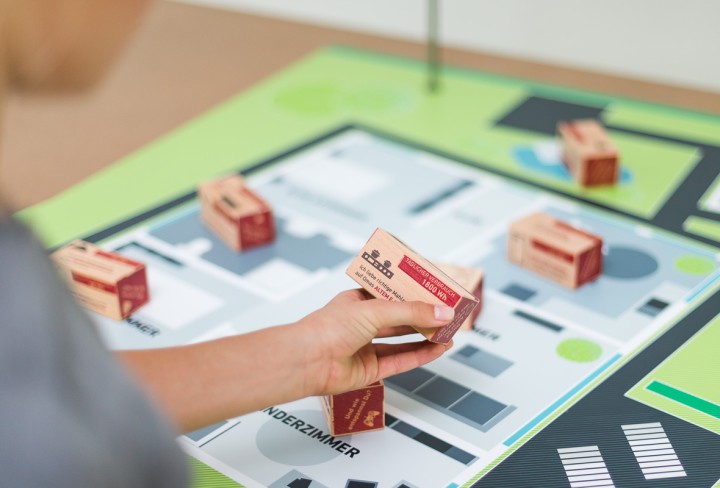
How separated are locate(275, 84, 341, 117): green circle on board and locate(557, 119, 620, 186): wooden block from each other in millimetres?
584

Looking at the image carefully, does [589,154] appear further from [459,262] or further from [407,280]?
[407,280]

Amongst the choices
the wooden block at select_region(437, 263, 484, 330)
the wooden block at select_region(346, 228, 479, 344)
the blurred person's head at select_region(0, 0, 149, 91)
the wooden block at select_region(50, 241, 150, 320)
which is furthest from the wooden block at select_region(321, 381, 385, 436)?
the blurred person's head at select_region(0, 0, 149, 91)

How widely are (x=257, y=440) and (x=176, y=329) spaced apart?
0.32 m

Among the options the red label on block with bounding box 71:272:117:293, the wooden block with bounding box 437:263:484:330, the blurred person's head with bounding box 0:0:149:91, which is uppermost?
the blurred person's head with bounding box 0:0:149:91

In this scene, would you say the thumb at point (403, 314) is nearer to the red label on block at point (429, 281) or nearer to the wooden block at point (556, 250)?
the red label on block at point (429, 281)

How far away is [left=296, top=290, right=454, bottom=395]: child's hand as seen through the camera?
1.15 meters

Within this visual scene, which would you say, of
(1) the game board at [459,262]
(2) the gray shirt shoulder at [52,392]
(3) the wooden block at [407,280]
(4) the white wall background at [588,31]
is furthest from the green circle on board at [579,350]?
(4) the white wall background at [588,31]

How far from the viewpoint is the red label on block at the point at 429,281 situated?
122 centimetres

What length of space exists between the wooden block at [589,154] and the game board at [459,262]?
3 cm

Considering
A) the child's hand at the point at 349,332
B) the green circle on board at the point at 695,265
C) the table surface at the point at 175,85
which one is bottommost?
the green circle on board at the point at 695,265

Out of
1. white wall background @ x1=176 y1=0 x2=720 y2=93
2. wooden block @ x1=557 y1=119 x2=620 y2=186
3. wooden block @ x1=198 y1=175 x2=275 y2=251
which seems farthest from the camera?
white wall background @ x1=176 y1=0 x2=720 y2=93

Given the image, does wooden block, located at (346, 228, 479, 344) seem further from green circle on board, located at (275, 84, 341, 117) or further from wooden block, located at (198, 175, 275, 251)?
green circle on board, located at (275, 84, 341, 117)

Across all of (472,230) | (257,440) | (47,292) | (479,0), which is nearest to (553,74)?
(479,0)

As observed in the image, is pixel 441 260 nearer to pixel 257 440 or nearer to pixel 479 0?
pixel 257 440
